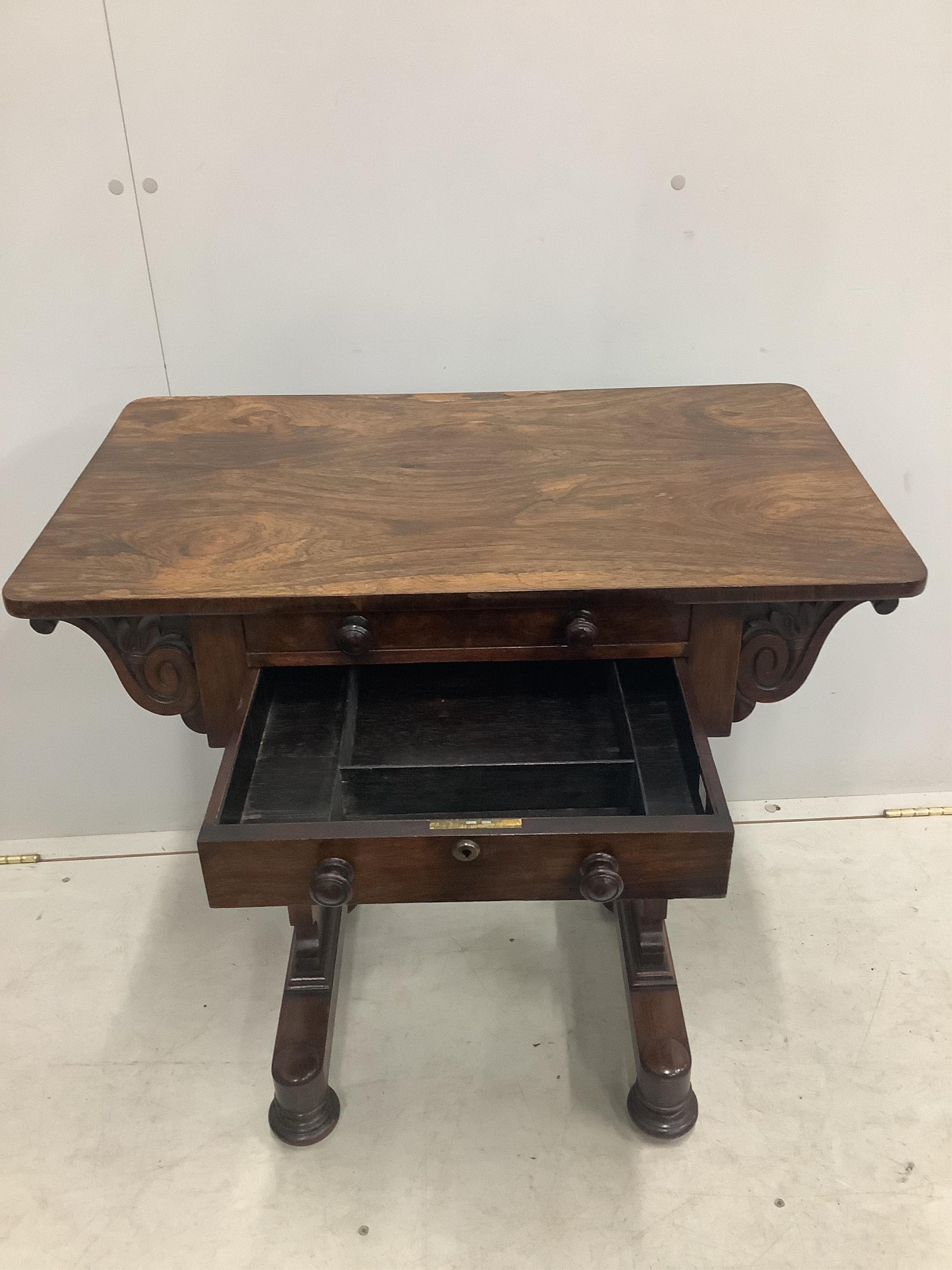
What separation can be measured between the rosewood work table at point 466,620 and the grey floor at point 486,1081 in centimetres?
9

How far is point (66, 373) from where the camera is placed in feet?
5.08

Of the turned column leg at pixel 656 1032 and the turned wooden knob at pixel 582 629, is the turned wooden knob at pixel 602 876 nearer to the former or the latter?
the turned wooden knob at pixel 582 629

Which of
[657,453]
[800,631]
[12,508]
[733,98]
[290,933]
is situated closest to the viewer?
[800,631]

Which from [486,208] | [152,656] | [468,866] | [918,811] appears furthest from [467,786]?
[918,811]

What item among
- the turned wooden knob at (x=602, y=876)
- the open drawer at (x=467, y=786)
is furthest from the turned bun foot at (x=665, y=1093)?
the turned wooden knob at (x=602, y=876)

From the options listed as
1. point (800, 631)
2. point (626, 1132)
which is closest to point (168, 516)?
point (800, 631)

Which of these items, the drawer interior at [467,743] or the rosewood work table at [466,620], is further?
the drawer interior at [467,743]

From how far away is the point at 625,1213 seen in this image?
1.33m

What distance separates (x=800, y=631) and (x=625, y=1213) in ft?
2.52

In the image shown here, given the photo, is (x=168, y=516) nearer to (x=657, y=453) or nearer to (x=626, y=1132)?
(x=657, y=453)

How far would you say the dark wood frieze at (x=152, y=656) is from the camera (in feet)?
3.68

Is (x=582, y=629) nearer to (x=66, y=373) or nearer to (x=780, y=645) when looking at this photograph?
(x=780, y=645)

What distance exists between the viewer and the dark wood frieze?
1123mm

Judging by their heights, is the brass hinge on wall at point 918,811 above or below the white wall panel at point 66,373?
below
